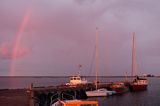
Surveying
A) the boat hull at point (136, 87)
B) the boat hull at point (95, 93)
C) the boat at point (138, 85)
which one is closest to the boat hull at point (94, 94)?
the boat hull at point (95, 93)

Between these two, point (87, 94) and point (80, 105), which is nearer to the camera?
point (80, 105)

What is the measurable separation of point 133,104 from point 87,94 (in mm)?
13851

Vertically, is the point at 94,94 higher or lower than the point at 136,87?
lower

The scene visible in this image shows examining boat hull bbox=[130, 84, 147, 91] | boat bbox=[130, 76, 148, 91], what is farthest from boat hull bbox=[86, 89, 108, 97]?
boat bbox=[130, 76, 148, 91]

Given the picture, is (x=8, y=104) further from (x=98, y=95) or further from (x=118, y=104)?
(x=98, y=95)

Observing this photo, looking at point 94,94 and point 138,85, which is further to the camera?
point 138,85

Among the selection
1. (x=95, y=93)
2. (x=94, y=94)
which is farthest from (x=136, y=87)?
(x=94, y=94)

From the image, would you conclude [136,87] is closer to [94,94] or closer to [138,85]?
[138,85]

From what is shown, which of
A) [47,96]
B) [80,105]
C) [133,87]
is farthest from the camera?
[133,87]

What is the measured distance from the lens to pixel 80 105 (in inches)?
1063

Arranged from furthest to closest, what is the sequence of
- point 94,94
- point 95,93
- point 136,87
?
Result: point 136,87 → point 95,93 → point 94,94

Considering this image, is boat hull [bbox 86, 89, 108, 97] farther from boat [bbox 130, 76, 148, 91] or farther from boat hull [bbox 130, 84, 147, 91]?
boat [bbox 130, 76, 148, 91]

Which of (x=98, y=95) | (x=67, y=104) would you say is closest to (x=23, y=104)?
(x=67, y=104)

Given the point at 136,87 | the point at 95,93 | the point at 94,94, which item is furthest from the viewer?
the point at 136,87
